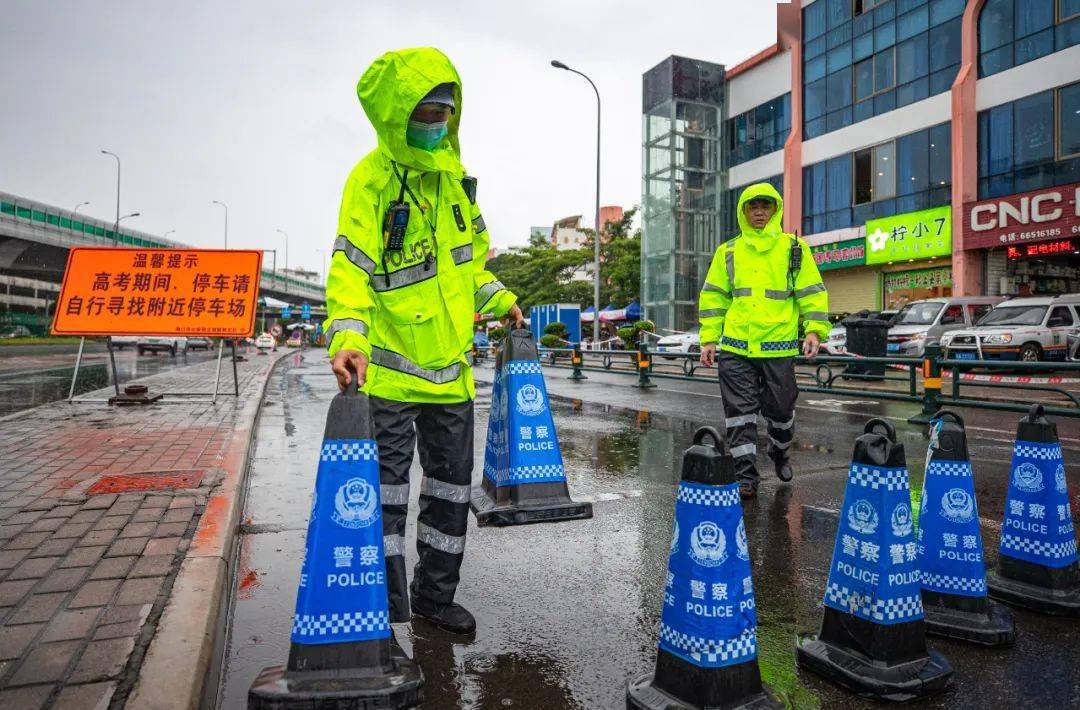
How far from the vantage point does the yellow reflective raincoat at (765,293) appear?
4801 mm

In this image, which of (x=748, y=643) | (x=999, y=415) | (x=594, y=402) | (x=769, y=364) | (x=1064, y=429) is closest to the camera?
(x=748, y=643)

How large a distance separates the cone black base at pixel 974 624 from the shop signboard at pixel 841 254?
81.0ft

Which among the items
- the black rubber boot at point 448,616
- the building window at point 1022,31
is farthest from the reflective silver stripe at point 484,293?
the building window at point 1022,31

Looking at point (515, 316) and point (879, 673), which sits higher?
point (515, 316)

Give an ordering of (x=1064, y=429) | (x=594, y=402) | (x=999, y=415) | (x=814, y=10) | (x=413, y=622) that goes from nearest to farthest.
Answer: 1. (x=413, y=622)
2. (x=1064, y=429)
3. (x=999, y=415)
4. (x=594, y=402)
5. (x=814, y=10)

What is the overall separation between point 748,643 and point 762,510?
8.39ft

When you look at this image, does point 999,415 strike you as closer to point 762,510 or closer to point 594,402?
point 594,402

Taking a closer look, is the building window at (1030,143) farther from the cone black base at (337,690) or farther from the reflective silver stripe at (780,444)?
the cone black base at (337,690)

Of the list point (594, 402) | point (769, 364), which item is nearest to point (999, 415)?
point (594, 402)

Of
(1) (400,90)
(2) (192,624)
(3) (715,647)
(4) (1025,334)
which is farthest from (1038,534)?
(4) (1025,334)

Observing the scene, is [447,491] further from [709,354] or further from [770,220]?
[770,220]

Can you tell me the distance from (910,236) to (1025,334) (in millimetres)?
9426

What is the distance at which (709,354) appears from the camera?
5258mm

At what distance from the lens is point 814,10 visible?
93.9 feet
